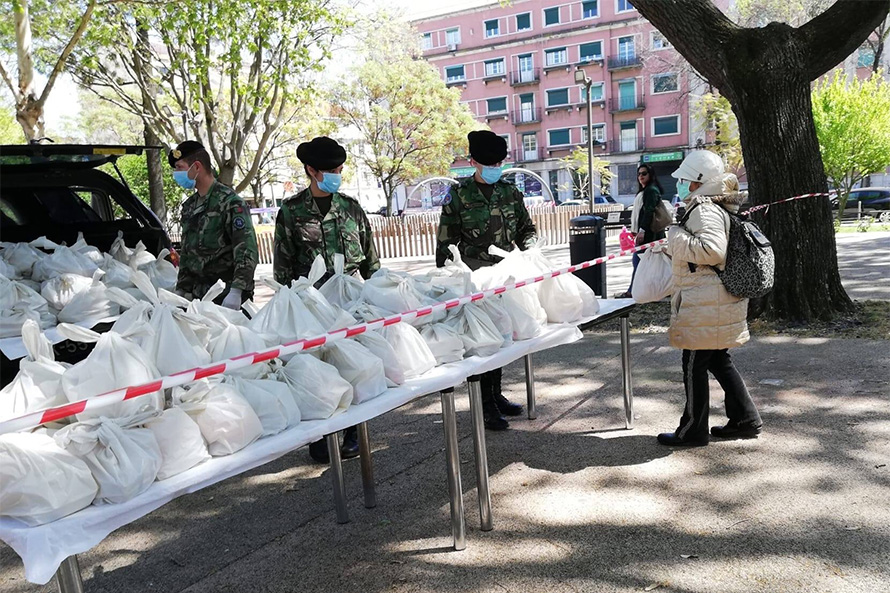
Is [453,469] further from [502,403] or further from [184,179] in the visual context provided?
[184,179]

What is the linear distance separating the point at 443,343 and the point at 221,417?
3.76ft

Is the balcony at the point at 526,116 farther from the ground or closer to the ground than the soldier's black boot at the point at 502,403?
farther from the ground

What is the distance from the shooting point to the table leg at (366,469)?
3.60 metres

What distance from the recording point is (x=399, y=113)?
2941 cm

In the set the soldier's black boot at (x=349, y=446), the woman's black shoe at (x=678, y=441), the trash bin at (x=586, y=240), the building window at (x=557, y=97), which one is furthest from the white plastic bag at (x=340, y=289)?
the building window at (x=557, y=97)

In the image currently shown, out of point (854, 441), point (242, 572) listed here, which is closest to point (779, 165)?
point (854, 441)

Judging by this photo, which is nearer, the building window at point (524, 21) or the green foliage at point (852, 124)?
the green foliage at point (852, 124)

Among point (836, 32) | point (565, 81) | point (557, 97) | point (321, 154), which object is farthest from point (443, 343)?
point (557, 97)

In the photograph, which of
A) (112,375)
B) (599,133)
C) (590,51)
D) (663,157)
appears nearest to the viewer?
(112,375)

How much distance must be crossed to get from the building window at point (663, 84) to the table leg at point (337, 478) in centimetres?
4453

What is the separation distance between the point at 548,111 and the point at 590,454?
154 feet

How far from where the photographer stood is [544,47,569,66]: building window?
48.0m

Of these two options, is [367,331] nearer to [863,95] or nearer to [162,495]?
[162,495]

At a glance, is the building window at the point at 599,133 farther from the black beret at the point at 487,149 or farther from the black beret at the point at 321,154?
the black beret at the point at 321,154
